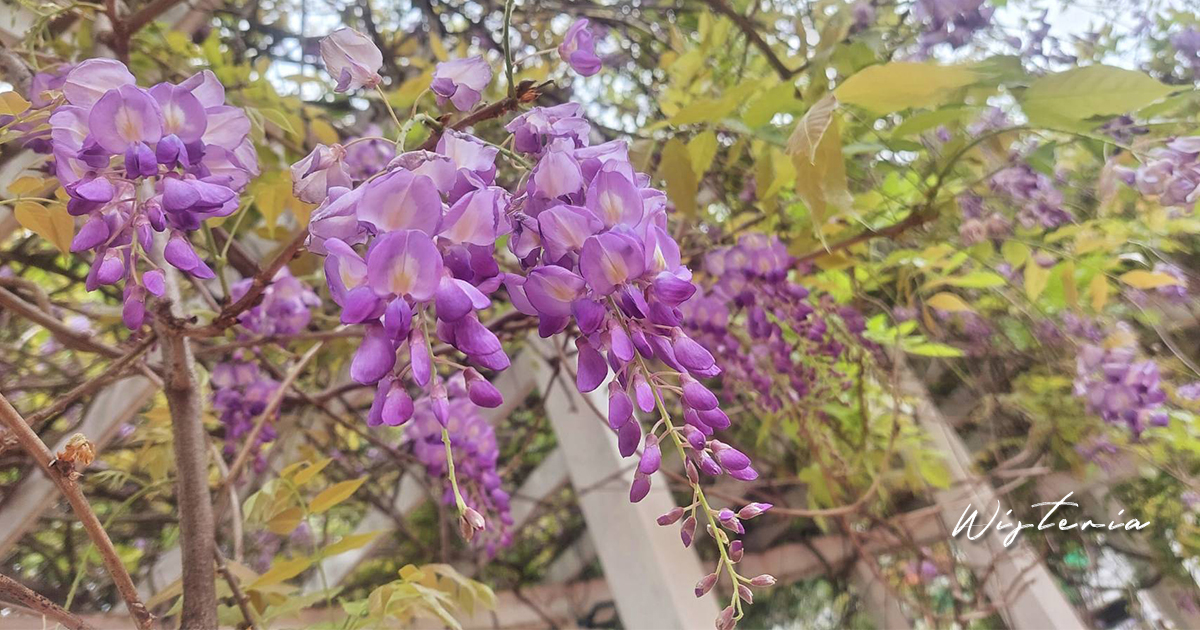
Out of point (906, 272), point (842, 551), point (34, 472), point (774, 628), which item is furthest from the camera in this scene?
point (774, 628)

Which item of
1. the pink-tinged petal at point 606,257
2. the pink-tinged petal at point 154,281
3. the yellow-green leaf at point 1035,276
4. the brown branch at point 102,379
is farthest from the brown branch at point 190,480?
the yellow-green leaf at point 1035,276

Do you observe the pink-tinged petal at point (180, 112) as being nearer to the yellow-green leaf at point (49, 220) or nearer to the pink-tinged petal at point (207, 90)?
the pink-tinged petal at point (207, 90)

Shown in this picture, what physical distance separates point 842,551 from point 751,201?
1358mm

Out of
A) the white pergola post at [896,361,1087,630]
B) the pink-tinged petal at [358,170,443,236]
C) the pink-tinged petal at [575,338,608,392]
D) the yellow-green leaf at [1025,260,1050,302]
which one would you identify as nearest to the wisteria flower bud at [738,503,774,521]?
the pink-tinged petal at [575,338,608,392]

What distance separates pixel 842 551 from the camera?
214 centimetres

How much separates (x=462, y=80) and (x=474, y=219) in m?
0.15

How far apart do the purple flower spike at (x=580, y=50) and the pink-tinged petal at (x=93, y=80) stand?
27 centimetres

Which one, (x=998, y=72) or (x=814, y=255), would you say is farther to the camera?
(x=814, y=255)

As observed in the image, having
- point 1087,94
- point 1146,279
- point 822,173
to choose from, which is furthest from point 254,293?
point 1146,279

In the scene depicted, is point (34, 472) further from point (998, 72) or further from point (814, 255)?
point (998, 72)

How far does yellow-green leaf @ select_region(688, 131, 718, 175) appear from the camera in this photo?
773 mm

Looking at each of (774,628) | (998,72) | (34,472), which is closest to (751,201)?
(998,72)

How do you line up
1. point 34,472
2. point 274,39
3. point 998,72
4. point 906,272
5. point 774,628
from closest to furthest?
point 998,72, point 34,472, point 906,272, point 274,39, point 774,628

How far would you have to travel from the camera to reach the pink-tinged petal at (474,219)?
33 cm
